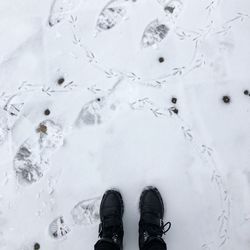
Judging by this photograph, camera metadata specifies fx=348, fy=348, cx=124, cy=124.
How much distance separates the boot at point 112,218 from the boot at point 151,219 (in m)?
0.11

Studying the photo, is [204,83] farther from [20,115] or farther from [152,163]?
[20,115]

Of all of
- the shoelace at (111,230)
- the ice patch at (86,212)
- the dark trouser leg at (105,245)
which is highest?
the ice patch at (86,212)

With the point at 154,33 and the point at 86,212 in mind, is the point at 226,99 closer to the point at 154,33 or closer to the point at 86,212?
the point at 154,33

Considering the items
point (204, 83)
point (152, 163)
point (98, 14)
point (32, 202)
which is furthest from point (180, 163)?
point (98, 14)

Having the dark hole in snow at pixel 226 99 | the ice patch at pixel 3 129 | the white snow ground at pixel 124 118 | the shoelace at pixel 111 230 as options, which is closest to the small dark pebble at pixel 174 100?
the white snow ground at pixel 124 118

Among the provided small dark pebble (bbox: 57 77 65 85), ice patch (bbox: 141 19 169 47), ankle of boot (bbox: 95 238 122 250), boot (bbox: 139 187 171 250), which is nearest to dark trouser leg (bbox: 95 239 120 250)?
ankle of boot (bbox: 95 238 122 250)

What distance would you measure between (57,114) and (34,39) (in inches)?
19.1

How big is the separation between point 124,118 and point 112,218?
560 millimetres

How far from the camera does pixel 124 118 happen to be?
200 cm

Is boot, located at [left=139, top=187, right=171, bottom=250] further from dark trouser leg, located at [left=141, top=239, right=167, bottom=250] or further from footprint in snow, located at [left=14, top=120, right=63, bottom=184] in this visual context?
footprint in snow, located at [left=14, top=120, right=63, bottom=184]

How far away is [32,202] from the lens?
195 centimetres

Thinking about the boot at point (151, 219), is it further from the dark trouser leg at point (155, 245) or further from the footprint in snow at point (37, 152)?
the footprint in snow at point (37, 152)

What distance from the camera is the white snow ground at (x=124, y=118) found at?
1.93 meters

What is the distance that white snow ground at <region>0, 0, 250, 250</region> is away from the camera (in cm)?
193
